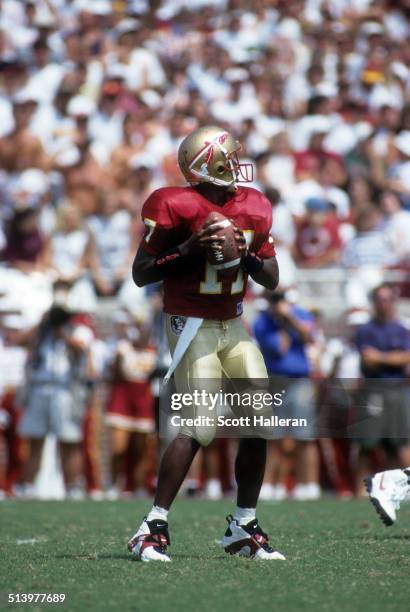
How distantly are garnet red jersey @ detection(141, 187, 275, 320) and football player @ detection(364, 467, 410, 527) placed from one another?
1.18 m

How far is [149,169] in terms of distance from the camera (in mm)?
13250

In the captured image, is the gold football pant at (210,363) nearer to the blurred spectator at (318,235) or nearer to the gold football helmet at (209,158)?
the gold football helmet at (209,158)

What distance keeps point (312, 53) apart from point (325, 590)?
1214cm

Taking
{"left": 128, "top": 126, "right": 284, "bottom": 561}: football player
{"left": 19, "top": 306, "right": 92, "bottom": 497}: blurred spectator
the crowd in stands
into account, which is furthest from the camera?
the crowd in stands

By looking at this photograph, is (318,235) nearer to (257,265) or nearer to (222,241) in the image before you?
(257,265)

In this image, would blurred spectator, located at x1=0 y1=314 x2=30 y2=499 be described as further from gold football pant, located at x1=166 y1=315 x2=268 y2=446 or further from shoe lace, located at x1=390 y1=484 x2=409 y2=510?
gold football pant, located at x1=166 y1=315 x2=268 y2=446

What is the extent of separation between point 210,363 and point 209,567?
34.1 inches

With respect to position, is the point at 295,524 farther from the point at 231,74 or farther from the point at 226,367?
the point at 231,74

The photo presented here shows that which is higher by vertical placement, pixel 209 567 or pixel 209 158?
pixel 209 158

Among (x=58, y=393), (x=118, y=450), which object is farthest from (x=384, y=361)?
(x=58, y=393)

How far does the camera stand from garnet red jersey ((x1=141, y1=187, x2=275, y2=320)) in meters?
5.37

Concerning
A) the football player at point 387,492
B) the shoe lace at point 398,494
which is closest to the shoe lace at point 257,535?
the football player at point 387,492

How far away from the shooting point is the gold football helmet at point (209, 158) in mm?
5453

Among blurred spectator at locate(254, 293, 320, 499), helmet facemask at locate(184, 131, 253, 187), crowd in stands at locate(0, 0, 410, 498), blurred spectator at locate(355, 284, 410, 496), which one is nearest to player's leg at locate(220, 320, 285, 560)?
helmet facemask at locate(184, 131, 253, 187)
